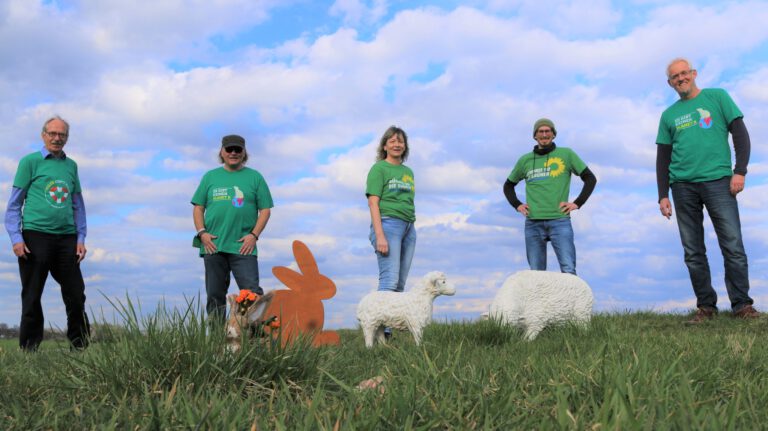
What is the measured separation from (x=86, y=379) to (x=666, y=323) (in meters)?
6.19

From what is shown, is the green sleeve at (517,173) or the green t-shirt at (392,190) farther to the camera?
the green sleeve at (517,173)

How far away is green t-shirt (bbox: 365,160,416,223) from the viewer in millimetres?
6121

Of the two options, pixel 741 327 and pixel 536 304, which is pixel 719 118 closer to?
pixel 741 327

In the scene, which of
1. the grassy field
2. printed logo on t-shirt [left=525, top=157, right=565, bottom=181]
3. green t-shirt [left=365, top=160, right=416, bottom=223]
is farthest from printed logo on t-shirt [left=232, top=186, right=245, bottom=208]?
printed logo on t-shirt [left=525, top=157, right=565, bottom=181]

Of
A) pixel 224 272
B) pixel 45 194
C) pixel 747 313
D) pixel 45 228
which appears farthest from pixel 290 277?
pixel 747 313

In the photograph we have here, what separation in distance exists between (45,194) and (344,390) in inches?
189

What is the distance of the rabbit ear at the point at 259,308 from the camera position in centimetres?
466

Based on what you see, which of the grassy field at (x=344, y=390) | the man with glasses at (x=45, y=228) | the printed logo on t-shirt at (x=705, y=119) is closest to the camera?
the grassy field at (x=344, y=390)

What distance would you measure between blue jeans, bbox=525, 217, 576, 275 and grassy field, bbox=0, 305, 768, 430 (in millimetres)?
2970

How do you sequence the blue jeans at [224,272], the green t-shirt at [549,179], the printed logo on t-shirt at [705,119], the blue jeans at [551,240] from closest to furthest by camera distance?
1. the blue jeans at [224,272]
2. the blue jeans at [551,240]
3. the green t-shirt at [549,179]
4. the printed logo on t-shirt at [705,119]

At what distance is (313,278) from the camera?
593 centimetres

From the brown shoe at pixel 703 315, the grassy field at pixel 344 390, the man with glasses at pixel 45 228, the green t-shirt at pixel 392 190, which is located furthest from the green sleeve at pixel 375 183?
the brown shoe at pixel 703 315

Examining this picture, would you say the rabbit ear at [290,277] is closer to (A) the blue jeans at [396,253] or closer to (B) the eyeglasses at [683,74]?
(A) the blue jeans at [396,253]

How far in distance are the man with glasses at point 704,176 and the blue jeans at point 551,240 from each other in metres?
1.39
